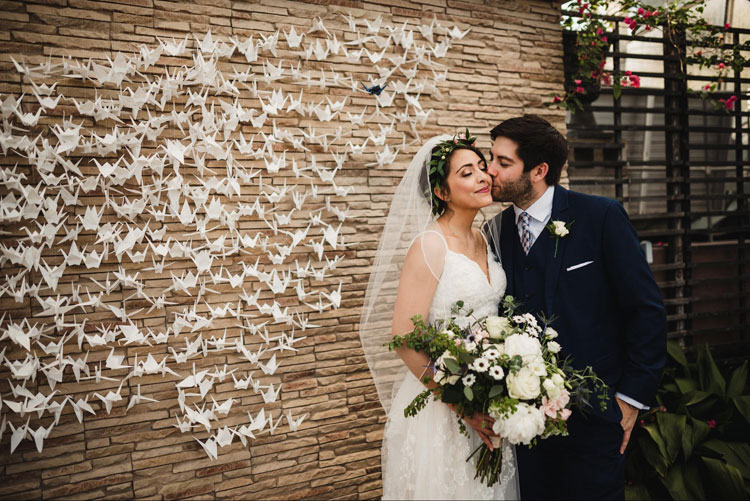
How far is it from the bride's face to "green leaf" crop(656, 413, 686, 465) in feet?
7.71

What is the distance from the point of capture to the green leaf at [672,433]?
3.27 metres

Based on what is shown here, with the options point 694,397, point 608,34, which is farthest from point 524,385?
point 608,34

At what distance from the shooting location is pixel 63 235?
268cm

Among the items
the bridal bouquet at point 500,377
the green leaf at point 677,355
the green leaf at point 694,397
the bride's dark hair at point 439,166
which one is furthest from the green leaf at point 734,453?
the bride's dark hair at point 439,166

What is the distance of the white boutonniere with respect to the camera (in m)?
2.29

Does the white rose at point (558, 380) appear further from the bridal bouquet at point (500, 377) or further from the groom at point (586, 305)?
the groom at point (586, 305)

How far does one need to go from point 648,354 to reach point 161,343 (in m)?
2.75

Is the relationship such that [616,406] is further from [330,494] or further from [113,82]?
[113,82]

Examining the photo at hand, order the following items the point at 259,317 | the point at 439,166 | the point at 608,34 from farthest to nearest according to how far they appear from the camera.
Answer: the point at 608,34 → the point at 259,317 → the point at 439,166

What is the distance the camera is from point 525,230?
2.48 metres

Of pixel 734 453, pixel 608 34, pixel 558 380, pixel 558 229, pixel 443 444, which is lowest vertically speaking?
pixel 734 453

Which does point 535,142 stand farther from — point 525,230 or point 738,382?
point 738,382

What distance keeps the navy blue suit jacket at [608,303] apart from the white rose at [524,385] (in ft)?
1.74

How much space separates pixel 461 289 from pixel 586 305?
2.06ft
